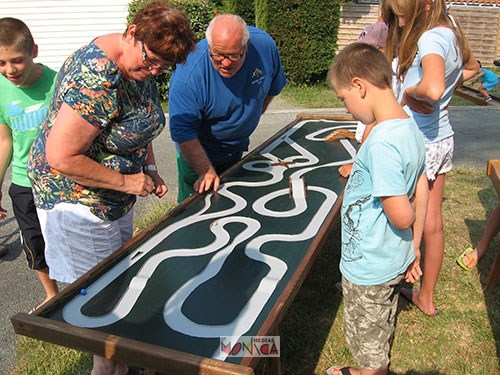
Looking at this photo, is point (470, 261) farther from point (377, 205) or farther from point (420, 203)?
point (377, 205)

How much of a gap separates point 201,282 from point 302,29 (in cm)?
925

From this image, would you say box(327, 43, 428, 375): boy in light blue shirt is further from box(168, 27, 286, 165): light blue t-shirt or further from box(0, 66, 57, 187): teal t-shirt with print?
box(0, 66, 57, 187): teal t-shirt with print

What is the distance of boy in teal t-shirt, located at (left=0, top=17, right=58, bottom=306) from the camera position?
89.4 inches

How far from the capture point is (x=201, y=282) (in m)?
1.77

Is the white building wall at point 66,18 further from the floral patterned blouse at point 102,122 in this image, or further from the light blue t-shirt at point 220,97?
the floral patterned blouse at point 102,122

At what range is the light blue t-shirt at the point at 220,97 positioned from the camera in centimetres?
267

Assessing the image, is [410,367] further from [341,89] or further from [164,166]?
[164,166]

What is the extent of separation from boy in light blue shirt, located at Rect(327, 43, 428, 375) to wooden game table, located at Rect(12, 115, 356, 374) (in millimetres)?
238

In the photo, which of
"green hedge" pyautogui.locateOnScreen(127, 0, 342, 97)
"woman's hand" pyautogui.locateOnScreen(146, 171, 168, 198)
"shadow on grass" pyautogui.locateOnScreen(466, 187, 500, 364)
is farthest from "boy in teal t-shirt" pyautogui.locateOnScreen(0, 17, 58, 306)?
"green hedge" pyautogui.locateOnScreen(127, 0, 342, 97)

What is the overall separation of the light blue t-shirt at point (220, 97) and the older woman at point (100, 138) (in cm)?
63

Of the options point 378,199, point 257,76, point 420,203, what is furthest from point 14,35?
point 420,203

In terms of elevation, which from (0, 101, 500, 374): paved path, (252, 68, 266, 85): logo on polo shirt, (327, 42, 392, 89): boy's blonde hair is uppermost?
(327, 42, 392, 89): boy's blonde hair

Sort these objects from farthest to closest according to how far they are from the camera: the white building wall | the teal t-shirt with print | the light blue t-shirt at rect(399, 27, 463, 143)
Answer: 1. the white building wall
2. the teal t-shirt with print
3. the light blue t-shirt at rect(399, 27, 463, 143)

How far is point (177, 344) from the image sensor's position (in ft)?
4.69
